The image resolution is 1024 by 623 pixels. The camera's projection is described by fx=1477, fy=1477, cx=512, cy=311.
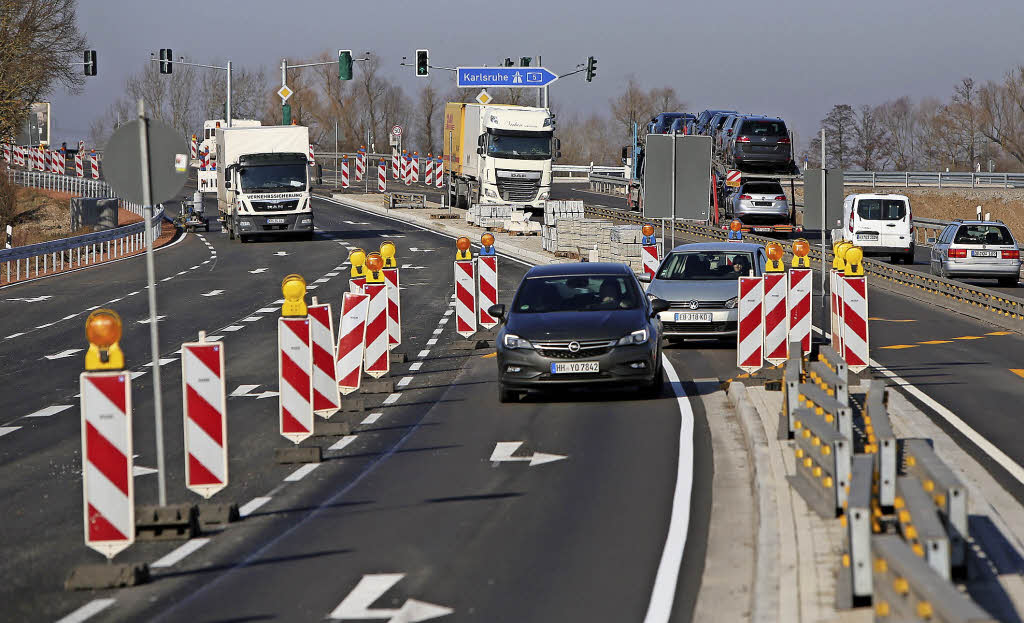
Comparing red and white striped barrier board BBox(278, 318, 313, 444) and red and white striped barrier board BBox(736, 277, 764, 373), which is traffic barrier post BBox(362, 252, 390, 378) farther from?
red and white striped barrier board BBox(278, 318, 313, 444)

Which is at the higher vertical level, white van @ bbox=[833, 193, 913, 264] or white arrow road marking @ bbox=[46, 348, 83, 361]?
white van @ bbox=[833, 193, 913, 264]

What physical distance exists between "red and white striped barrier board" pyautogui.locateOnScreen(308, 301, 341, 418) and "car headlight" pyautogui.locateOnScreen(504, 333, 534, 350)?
232 centimetres

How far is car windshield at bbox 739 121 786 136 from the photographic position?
52406 mm

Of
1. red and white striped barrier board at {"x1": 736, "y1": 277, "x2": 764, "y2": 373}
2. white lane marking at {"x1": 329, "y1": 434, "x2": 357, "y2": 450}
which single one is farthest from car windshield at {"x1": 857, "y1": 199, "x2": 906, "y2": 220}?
white lane marking at {"x1": 329, "y1": 434, "x2": 357, "y2": 450}

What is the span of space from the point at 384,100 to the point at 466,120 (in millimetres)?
83364

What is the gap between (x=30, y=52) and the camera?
59625 mm

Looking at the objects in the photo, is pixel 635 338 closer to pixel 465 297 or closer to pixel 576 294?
pixel 576 294

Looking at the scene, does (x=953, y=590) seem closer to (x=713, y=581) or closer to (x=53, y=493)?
(x=713, y=581)

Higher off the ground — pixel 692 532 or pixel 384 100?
pixel 384 100

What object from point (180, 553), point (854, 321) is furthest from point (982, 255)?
point (180, 553)

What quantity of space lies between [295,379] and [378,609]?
4983mm

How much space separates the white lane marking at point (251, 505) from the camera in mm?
10727

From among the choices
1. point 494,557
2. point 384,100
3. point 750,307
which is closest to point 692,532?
point 494,557

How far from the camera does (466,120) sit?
191 ft
